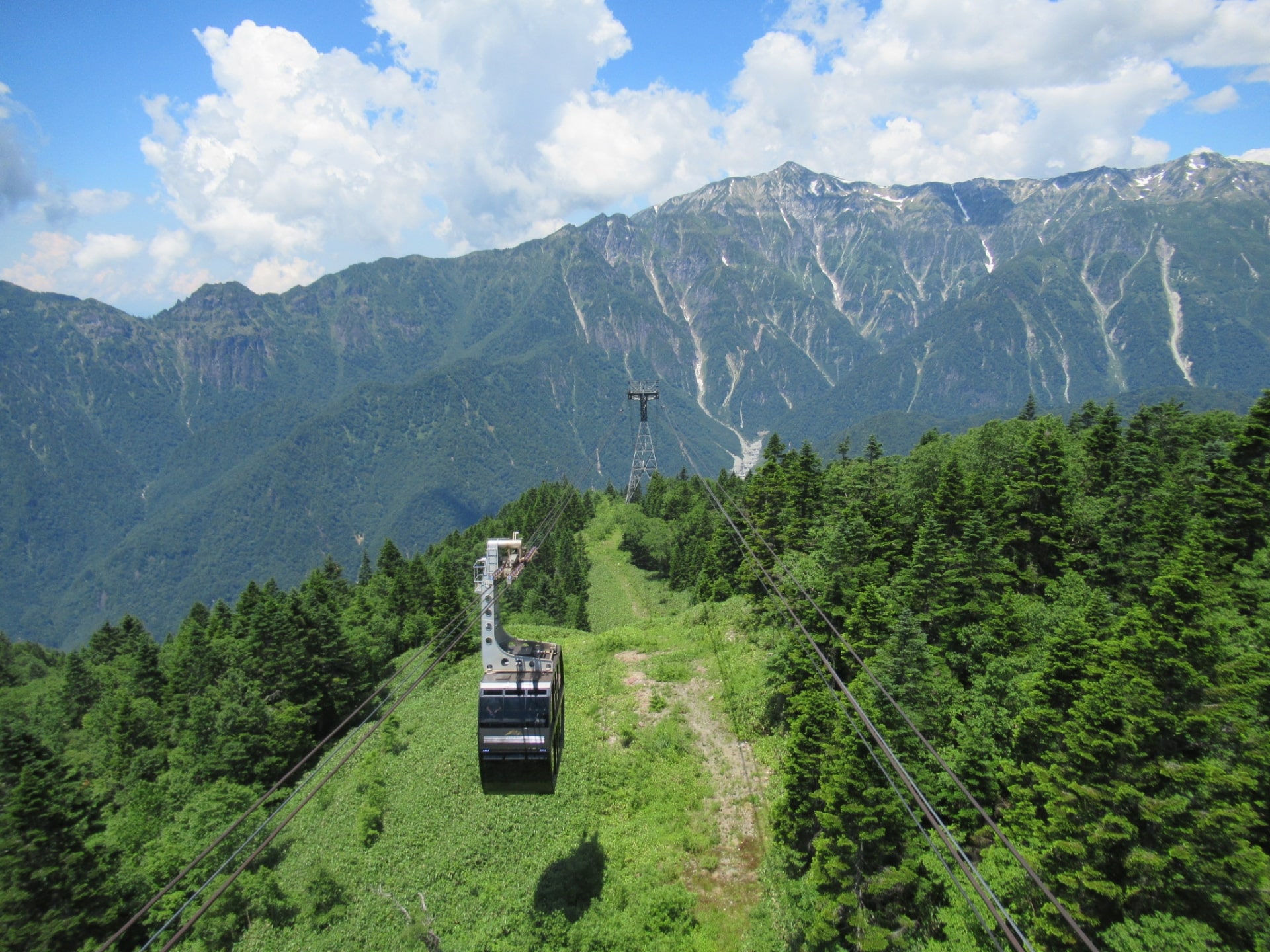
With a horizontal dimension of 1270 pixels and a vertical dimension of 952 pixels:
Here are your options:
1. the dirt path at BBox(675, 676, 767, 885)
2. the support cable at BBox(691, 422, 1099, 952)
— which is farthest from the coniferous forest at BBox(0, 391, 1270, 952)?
the support cable at BBox(691, 422, 1099, 952)

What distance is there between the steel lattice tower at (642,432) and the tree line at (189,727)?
A: 44.1 ft

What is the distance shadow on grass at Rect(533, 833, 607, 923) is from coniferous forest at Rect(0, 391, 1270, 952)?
7.55m

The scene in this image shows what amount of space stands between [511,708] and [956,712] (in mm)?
18437

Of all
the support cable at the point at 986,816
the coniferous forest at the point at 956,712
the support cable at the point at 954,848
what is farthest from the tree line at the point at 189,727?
the support cable at the point at 954,848

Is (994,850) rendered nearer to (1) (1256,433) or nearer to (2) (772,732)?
(2) (772,732)

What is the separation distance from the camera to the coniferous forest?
19.0m

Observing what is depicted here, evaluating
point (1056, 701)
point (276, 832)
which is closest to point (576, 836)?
point (1056, 701)

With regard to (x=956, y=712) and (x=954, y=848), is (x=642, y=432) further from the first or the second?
(x=954, y=848)

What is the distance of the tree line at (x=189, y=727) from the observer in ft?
98.8

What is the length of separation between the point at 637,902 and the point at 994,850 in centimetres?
1360

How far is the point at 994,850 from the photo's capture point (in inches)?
877

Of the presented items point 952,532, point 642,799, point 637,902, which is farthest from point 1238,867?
point 952,532

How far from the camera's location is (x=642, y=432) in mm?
82688

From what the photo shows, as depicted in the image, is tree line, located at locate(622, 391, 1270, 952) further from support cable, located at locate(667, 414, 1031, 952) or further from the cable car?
the cable car
